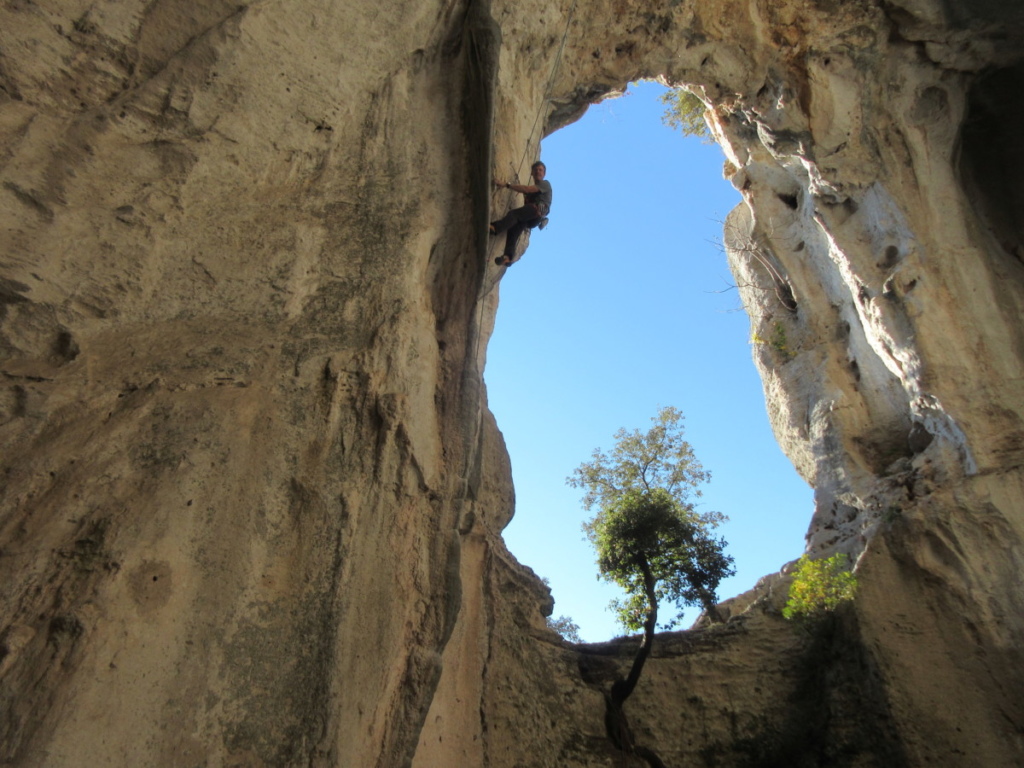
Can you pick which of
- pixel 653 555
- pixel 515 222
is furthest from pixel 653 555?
pixel 515 222

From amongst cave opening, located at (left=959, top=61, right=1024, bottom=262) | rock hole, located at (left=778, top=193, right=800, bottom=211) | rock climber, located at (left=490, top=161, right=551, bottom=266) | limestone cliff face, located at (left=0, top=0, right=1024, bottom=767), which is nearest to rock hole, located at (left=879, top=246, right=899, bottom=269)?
limestone cliff face, located at (left=0, top=0, right=1024, bottom=767)

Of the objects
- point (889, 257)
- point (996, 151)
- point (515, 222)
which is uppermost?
point (996, 151)

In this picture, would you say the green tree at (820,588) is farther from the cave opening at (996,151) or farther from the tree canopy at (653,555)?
the cave opening at (996,151)

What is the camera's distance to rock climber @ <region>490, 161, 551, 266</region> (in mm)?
9641

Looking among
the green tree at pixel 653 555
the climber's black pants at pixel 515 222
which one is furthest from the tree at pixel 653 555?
the climber's black pants at pixel 515 222

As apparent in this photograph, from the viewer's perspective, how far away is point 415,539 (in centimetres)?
605

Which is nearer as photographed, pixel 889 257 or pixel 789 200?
pixel 889 257

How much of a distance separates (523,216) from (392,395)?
4167mm

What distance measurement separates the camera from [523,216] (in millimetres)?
9680

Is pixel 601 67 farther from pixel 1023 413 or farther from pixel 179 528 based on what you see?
pixel 179 528

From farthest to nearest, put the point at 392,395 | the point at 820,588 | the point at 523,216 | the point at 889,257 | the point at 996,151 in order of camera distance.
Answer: the point at 996,151
the point at 889,257
the point at 820,588
the point at 523,216
the point at 392,395

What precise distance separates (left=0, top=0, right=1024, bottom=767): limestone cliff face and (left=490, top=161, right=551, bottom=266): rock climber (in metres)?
0.35

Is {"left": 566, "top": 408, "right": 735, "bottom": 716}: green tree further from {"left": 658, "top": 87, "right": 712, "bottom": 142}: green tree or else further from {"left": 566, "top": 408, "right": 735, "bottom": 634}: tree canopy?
{"left": 658, "top": 87, "right": 712, "bottom": 142}: green tree

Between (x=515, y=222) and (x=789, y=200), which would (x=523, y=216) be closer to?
(x=515, y=222)
